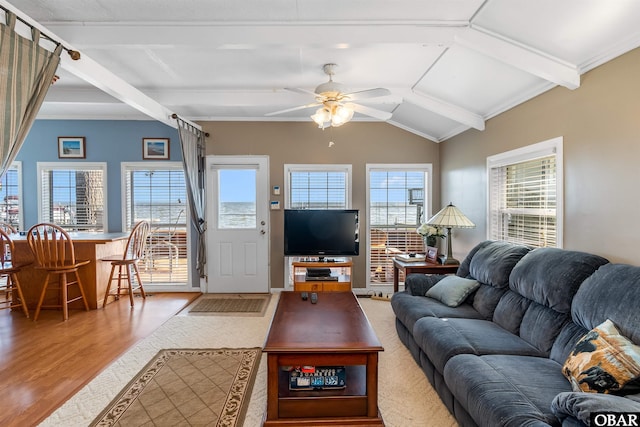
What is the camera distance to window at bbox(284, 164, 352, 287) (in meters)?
4.75

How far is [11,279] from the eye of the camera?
3797 mm

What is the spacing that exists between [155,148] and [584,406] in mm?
5192

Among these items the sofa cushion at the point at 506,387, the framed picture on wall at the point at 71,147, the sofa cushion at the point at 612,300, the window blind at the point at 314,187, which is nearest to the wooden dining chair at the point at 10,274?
the framed picture on wall at the point at 71,147

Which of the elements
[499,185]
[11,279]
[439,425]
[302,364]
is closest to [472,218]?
[499,185]

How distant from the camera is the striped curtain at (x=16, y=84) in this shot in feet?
5.32

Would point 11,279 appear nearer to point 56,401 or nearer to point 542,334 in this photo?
point 56,401

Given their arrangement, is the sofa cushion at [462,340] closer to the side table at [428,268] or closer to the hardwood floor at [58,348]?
the side table at [428,268]

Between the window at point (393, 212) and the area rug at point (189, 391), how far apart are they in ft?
8.32

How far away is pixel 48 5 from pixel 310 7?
70.1 inches

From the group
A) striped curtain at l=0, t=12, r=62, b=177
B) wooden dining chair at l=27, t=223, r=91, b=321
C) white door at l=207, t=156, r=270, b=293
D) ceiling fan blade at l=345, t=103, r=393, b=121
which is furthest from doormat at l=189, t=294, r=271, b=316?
striped curtain at l=0, t=12, r=62, b=177

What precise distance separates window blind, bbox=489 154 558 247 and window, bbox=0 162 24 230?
6445 mm

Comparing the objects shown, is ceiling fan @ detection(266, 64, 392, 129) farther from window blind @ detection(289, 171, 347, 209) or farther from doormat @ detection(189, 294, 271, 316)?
doormat @ detection(189, 294, 271, 316)

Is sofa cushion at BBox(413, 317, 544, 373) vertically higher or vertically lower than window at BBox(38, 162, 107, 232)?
lower

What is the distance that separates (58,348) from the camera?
2898mm
